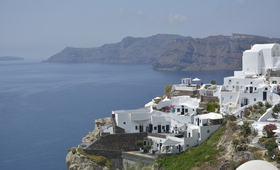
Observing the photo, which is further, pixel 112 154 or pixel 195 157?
pixel 112 154

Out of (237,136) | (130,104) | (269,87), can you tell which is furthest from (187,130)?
(130,104)

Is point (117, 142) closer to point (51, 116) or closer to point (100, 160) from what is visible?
point (100, 160)

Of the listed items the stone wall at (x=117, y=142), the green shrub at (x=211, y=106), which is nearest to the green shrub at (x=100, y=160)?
the stone wall at (x=117, y=142)

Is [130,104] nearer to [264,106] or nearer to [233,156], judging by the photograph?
[264,106]

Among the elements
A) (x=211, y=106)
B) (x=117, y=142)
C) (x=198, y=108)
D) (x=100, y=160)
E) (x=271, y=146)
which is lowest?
(x=100, y=160)

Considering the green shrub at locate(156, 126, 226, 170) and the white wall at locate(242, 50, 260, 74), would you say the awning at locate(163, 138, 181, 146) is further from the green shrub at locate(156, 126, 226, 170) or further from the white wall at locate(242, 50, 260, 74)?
the white wall at locate(242, 50, 260, 74)

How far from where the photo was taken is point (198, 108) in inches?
1323

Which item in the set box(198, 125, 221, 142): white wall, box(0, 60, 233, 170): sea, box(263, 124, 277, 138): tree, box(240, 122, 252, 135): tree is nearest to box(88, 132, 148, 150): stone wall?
box(198, 125, 221, 142): white wall

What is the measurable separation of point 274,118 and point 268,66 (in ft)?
40.5

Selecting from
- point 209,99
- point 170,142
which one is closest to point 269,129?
point 170,142

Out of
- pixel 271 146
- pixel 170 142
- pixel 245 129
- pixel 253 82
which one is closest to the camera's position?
pixel 271 146

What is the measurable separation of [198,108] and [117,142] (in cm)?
814

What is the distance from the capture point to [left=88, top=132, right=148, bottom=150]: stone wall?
1206 inches

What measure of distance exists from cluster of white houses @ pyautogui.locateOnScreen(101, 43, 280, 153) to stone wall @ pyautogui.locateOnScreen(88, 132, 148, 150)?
58.2 inches
